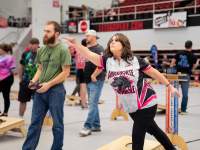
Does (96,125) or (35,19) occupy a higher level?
(35,19)

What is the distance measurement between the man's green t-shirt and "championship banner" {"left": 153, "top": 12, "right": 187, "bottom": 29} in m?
13.5

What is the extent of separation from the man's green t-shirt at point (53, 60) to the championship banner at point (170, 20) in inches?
530

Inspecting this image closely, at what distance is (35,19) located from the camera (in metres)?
22.2

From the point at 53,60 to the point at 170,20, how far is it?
14.0 metres

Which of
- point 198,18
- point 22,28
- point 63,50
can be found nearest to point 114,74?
point 63,50

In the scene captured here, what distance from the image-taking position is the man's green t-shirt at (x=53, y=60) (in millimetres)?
4574

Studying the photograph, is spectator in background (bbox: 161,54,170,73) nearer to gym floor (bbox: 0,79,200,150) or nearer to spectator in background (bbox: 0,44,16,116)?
gym floor (bbox: 0,79,200,150)

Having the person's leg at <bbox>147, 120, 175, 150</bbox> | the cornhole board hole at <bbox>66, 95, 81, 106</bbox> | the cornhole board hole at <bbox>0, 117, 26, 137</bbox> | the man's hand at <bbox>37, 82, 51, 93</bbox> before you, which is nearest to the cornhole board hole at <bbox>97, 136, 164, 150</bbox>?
the person's leg at <bbox>147, 120, 175, 150</bbox>

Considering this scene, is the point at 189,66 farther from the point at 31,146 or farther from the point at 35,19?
the point at 35,19

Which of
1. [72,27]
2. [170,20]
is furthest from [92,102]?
[72,27]

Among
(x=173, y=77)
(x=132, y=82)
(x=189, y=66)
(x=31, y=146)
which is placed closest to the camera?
(x=132, y=82)

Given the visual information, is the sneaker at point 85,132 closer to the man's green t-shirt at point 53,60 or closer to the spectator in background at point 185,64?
the man's green t-shirt at point 53,60

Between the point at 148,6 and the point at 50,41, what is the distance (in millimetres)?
16856

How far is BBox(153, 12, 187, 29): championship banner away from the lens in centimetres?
1730
